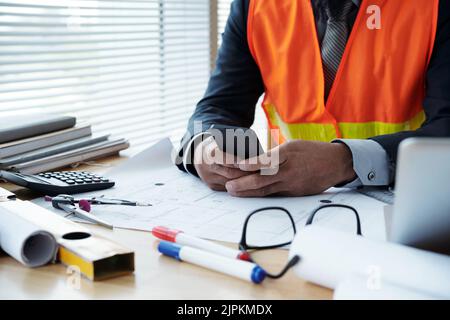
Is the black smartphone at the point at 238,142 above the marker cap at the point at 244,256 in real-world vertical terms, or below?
above

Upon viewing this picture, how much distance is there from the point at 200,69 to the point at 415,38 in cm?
144

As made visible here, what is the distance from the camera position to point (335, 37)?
5.17 feet

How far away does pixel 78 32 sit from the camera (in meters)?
2.01

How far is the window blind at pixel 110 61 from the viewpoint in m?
1.81

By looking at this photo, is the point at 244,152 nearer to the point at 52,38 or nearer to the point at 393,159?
the point at 393,159

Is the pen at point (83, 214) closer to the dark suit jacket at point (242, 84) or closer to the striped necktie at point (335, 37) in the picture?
the dark suit jacket at point (242, 84)

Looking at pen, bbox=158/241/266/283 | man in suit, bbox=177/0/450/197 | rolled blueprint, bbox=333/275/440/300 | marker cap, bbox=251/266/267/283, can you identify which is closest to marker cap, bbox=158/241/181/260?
pen, bbox=158/241/266/283

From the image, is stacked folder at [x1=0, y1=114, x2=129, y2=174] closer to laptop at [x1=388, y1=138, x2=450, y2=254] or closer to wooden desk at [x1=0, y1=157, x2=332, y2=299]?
wooden desk at [x1=0, y1=157, x2=332, y2=299]

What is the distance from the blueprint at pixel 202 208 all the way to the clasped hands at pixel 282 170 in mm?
20

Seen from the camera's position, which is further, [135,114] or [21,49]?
[135,114]

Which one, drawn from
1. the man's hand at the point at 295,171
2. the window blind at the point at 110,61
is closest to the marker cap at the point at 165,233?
the man's hand at the point at 295,171

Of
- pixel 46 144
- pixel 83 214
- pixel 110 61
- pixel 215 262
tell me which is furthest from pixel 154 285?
pixel 110 61

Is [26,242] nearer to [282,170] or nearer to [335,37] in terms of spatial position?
[282,170]

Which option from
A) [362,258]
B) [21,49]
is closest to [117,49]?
[21,49]
